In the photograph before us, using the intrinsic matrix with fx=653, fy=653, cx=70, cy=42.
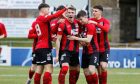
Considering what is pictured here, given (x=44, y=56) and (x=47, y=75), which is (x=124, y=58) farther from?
(x=47, y=75)

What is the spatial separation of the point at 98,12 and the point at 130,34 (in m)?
24.0

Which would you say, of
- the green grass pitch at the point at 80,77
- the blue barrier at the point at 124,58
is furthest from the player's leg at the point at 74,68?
the blue barrier at the point at 124,58

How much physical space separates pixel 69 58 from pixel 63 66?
343 millimetres

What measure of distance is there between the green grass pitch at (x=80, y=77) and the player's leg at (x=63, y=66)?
3.93 metres

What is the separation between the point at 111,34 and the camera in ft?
127

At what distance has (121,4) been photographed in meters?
41.5

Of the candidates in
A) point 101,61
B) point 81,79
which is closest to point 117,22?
point 81,79

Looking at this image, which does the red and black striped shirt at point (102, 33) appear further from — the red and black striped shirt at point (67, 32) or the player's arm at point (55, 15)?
the player's arm at point (55, 15)

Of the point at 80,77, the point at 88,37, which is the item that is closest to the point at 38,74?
the point at 88,37

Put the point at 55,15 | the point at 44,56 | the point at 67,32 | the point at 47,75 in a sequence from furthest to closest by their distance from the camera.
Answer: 1. the point at 67,32
2. the point at 44,56
3. the point at 47,75
4. the point at 55,15

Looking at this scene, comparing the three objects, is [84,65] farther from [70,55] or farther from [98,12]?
[98,12]

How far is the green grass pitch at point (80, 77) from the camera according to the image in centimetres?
2019

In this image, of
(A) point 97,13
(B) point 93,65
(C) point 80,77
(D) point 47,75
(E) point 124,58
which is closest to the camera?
(D) point 47,75

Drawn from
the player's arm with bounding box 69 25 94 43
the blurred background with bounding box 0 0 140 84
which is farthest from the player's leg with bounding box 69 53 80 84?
the blurred background with bounding box 0 0 140 84
